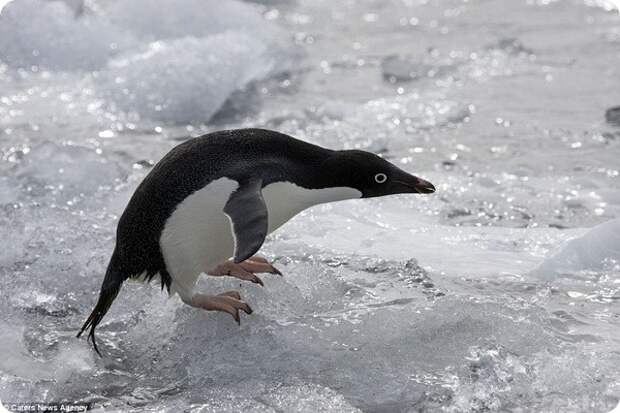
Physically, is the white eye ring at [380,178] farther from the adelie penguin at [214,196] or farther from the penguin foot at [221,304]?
the penguin foot at [221,304]

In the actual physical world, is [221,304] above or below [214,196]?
below

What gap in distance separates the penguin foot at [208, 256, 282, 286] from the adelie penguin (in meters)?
0.08

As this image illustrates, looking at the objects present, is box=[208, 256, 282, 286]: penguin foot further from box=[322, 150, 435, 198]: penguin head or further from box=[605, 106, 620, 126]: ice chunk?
box=[605, 106, 620, 126]: ice chunk

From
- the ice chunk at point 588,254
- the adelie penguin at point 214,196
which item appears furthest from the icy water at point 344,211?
the adelie penguin at point 214,196

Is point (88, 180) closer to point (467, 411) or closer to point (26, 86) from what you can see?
point (26, 86)

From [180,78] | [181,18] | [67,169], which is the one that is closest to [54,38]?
[181,18]

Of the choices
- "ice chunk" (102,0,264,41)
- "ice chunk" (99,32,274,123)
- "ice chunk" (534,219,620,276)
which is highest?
"ice chunk" (102,0,264,41)

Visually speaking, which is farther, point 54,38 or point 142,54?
point 54,38

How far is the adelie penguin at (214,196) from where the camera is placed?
8.09 feet

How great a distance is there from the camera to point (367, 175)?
265 cm

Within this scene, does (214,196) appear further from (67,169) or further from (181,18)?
(181,18)

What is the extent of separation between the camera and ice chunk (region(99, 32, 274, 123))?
4863mm

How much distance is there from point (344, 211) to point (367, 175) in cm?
89

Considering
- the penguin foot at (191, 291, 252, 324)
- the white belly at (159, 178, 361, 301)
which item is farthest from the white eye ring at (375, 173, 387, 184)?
the penguin foot at (191, 291, 252, 324)
